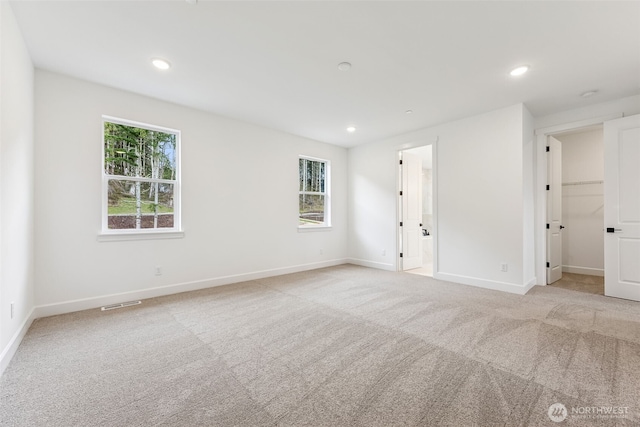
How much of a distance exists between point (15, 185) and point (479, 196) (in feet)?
17.7

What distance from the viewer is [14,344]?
221 centimetres

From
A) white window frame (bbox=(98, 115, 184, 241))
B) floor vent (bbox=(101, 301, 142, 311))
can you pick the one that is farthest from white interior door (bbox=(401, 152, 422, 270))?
floor vent (bbox=(101, 301, 142, 311))

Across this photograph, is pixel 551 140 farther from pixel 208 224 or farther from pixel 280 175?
pixel 208 224

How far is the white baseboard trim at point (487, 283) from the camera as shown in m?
3.83

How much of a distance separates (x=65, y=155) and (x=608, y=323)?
6.10 meters

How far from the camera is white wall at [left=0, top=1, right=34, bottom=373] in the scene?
202cm

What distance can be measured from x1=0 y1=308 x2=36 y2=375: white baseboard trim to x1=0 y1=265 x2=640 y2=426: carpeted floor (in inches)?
2.2

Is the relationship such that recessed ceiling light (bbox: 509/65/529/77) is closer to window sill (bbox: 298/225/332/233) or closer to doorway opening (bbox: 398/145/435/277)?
doorway opening (bbox: 398/145/435/277)

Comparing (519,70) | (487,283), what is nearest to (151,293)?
(487,283)

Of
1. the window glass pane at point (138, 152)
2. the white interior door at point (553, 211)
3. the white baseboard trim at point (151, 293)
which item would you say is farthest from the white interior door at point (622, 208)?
the window glass pane at point (138, 152)

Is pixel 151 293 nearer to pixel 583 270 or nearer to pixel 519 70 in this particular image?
pixel 519 70

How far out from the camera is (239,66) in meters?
2.87

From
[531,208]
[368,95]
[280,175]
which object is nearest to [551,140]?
[531,208]

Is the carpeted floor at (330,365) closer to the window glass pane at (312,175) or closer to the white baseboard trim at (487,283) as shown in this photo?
the white baseboard trim at (487,283)
